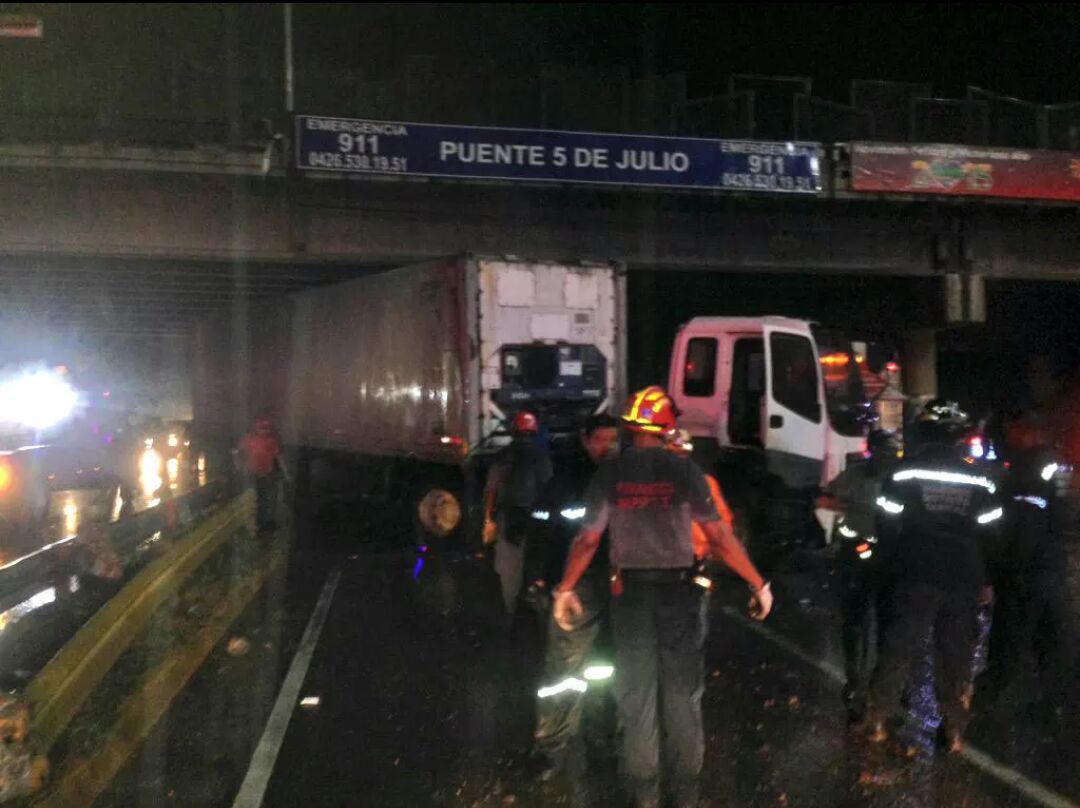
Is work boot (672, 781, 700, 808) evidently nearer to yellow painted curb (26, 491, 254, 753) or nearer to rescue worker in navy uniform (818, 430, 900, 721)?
rescue worker in navy uniform (818, 430, 900, 721)

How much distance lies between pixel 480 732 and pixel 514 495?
169cm

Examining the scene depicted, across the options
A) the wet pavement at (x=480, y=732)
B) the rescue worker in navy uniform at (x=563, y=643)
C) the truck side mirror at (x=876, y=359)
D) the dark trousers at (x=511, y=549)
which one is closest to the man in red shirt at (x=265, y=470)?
the wet pavement at (x=480, y=732)

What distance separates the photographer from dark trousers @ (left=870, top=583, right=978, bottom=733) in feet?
20.6

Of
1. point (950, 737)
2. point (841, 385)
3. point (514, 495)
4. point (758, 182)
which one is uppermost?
point (758, 182)

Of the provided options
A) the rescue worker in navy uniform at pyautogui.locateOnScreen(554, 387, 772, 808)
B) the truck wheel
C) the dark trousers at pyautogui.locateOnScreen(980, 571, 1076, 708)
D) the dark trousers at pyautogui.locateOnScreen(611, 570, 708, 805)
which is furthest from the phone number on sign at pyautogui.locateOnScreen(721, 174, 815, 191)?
the dark trousers at pyautogui.locateOnScreen(611, 570, 708, 805)

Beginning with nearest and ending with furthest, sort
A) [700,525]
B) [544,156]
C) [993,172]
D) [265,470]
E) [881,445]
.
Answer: [700,525], [881,445], [265,470], [544,156], [993,172]

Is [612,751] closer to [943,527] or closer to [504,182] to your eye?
[943,527]

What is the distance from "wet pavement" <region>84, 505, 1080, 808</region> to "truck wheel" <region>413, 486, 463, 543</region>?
3602mm

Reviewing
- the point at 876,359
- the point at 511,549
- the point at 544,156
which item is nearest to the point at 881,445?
the point at 511,549

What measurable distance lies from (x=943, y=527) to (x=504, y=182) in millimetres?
14923

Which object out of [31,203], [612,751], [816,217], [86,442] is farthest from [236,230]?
[612,751]

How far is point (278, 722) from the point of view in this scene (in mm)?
7246

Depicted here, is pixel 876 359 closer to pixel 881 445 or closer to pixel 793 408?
pixel 793 408

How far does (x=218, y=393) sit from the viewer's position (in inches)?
1118
